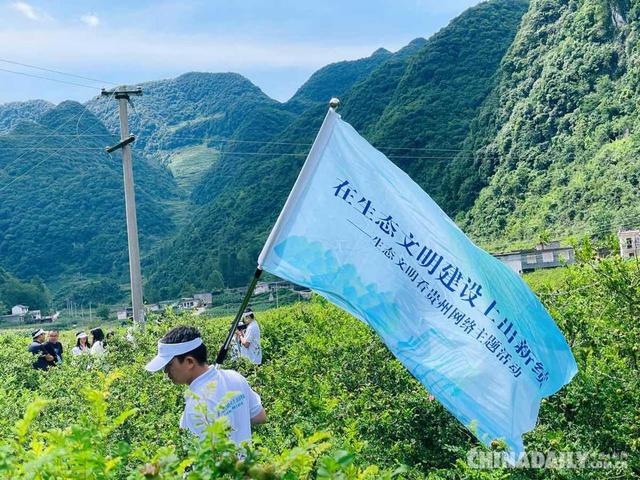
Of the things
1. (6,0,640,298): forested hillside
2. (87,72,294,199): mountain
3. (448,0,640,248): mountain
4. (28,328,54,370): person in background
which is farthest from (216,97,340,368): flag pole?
(87,72,294,199): mountain

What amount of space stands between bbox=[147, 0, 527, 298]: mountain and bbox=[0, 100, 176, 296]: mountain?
27.2ft

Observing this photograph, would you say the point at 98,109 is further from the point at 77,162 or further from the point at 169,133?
the point at 77,162

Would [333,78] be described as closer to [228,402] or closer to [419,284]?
[419,284]

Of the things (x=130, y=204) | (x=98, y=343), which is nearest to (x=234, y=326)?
(x=98, y=343)

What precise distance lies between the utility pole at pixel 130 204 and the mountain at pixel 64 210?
6953 centimetres

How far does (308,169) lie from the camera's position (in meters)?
4.17

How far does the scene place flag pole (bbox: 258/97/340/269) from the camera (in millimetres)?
4051

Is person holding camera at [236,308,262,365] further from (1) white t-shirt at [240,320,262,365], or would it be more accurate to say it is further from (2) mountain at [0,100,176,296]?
(2) mountain at [0,100,176,296]

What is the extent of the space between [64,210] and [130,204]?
85968 mm

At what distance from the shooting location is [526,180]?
70.0 m

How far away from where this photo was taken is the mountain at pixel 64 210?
8469 centimetres

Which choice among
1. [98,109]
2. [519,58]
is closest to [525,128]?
[519,58]

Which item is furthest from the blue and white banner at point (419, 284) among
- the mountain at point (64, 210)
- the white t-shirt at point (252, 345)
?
the mountain at point (64, 210)

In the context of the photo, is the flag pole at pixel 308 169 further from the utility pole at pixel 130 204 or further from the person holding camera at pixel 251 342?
the utility pole at pixel 130 204
